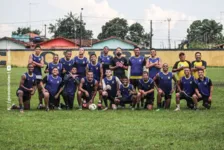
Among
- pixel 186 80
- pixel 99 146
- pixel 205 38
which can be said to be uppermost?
pixel 205 38

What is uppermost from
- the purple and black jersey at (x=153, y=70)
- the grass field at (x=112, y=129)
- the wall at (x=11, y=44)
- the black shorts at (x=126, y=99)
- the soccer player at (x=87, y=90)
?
the wall at (x=11, y=44)

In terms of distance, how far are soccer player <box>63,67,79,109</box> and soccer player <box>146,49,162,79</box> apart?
7.73ft

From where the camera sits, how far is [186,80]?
1491 centimetres

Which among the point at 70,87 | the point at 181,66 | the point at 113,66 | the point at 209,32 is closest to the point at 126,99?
the point at 113,66

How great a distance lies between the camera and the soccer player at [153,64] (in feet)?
51.2

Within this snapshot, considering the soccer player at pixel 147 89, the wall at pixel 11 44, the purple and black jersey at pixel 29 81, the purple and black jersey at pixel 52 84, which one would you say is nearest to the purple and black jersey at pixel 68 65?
the purple and black jersey at pixel 52 84

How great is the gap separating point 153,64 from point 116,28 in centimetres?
9223

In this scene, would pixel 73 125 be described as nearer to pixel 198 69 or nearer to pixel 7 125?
pixel 7 125

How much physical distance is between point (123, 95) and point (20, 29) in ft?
391

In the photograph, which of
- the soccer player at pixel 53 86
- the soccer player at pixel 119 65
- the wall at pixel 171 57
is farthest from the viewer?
the wall at pixel 171 57

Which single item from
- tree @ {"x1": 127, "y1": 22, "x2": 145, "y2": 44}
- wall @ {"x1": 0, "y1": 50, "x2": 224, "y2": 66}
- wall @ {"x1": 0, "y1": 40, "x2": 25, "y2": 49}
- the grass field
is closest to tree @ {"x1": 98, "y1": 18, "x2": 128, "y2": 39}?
tree @ {"x1": 127, "y1": 22, "x2": 145, "y2": 44}

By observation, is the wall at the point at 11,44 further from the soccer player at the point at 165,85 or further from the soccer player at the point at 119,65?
the soccer player at the point at 165,85

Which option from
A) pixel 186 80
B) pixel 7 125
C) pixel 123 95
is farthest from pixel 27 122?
pixel 186 80

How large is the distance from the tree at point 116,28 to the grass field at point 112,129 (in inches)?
3667
